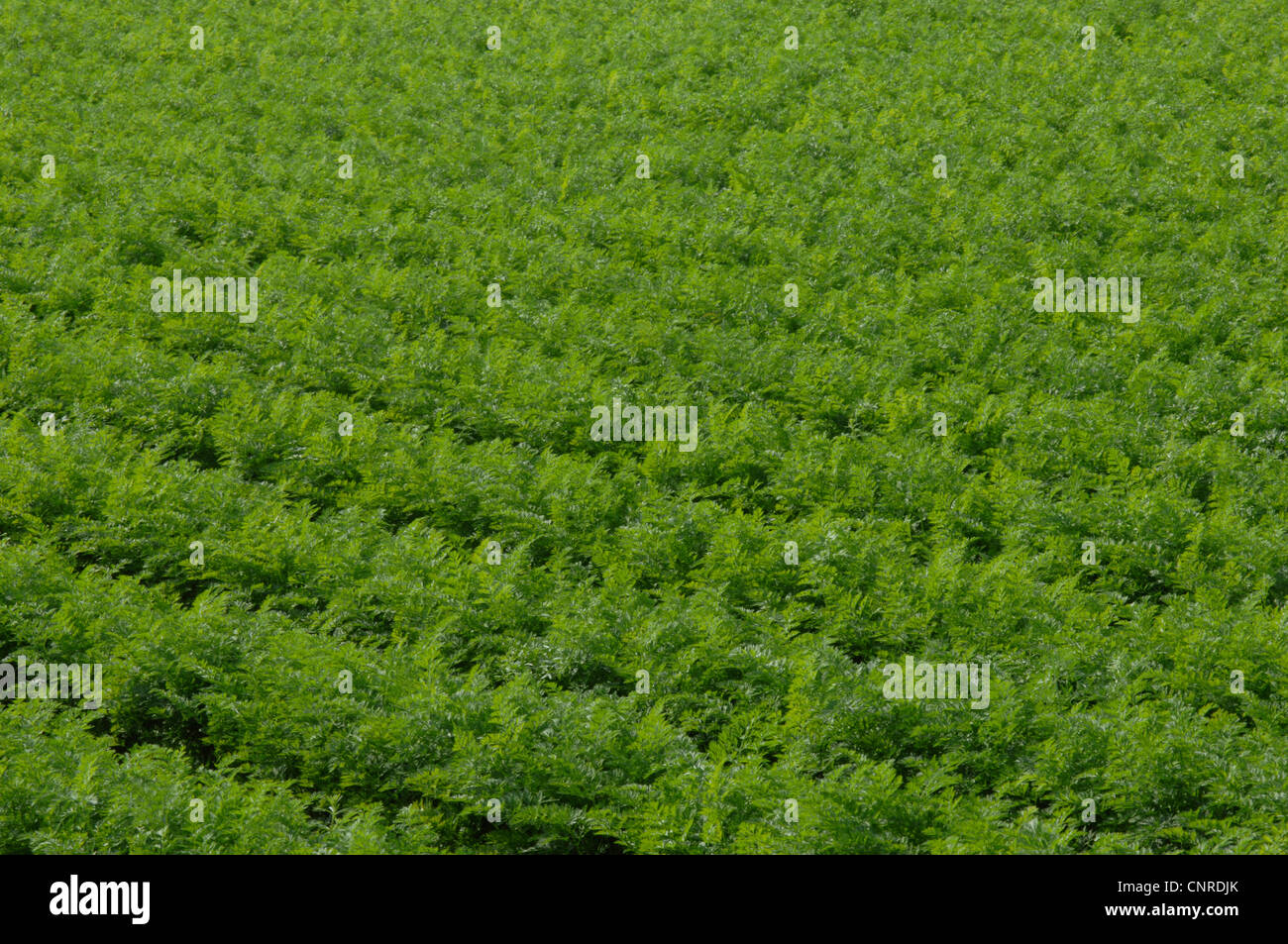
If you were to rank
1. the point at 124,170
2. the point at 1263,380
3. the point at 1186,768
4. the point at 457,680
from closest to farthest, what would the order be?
the point at 1186,768, the point at 457,680, the point at 1263,380, the point at 124,170

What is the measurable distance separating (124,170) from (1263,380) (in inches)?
503

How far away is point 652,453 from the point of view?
9086mm

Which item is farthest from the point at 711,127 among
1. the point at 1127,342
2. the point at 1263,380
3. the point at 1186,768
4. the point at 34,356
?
the point at 1186,768

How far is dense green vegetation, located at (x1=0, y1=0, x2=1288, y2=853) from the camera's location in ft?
19.8

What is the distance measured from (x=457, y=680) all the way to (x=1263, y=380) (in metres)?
7.52

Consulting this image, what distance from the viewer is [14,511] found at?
26.5 ft

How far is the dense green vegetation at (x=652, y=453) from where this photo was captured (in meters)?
6.04

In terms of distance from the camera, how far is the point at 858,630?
7.25 metres

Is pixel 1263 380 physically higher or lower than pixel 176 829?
higher
